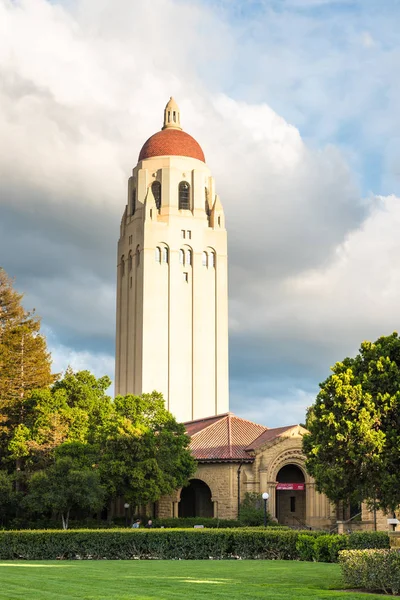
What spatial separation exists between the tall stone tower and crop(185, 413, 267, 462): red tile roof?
2757cm

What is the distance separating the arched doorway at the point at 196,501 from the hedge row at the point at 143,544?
27322 mm

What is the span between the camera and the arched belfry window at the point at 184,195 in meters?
98.6

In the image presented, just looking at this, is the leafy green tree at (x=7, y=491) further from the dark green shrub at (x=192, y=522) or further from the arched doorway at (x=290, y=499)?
the arched doorway at (x=290, y=499)

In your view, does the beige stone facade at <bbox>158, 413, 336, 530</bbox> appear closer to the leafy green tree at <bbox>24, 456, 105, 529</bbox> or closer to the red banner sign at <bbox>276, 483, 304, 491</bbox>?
the red banner sign at <bbox>276, 483, 304, 491</bbox>

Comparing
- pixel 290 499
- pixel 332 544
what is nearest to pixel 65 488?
pixel 290 499

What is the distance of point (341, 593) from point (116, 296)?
86.6m

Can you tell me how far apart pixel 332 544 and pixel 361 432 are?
3.88m

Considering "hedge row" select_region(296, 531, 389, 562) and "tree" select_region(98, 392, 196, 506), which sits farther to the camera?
"tree" select_region(98, 392, 196, 506)

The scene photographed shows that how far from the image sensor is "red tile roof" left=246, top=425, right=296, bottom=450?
187ft

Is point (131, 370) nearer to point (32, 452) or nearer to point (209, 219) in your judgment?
point (209, 219)

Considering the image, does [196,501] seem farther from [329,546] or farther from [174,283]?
[174,283]

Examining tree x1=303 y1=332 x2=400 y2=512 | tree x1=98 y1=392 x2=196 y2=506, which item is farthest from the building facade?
tree x1=303 y1=332 x2=400 y2=512

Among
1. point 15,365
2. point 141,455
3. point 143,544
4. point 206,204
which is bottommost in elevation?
point 143,544

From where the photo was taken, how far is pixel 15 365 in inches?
2317
